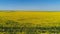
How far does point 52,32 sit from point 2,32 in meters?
1.75

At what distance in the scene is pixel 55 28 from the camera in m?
7.24

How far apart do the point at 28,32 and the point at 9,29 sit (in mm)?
692

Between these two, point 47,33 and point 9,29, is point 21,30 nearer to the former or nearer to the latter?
point 9,29

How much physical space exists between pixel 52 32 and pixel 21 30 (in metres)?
1.08

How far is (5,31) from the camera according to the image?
698 cm

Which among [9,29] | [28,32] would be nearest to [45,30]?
[28,32]

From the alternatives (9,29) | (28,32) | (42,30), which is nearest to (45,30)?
(42,30)

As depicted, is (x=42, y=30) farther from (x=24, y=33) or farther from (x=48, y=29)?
(x=24, y=33)

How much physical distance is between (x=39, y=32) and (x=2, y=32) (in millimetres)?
1296

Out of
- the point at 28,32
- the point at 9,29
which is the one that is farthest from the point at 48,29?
the point at 9,29

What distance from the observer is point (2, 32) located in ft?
23.0

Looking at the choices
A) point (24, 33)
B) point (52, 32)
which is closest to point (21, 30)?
point (24, 33)

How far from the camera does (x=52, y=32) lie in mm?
6941

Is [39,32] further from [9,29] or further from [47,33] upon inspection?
[9,29]
